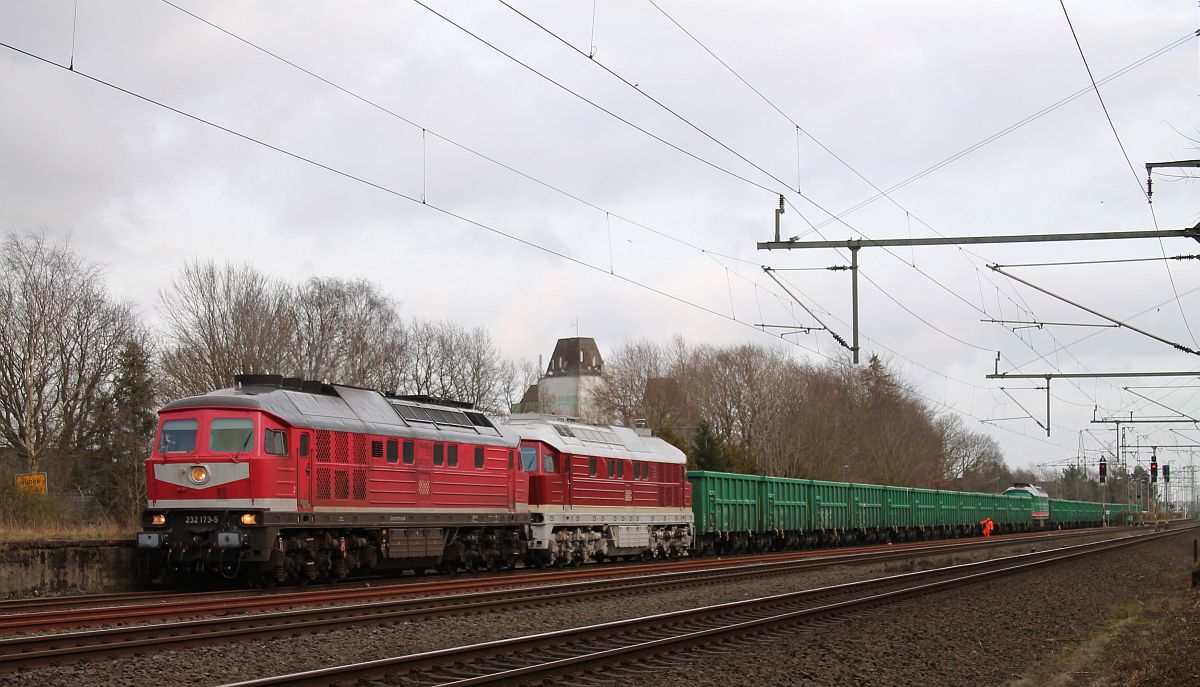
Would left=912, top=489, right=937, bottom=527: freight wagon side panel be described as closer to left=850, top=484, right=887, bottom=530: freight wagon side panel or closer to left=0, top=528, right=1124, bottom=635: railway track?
left=850, top=484, right=887, bottom=530: freight wagon side panel

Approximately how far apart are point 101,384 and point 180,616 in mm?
43205

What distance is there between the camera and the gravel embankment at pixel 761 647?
11.8 meters

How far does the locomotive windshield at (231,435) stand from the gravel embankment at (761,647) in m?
5.86

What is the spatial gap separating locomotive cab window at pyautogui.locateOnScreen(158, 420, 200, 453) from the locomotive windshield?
39cm

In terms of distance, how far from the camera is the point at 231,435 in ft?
65.2

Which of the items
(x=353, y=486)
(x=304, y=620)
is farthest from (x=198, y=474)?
(x=304, y=620)

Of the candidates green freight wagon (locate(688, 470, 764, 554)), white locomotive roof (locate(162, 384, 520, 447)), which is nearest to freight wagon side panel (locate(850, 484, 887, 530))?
green freight wagon (locate(688, 470, 764, 554))

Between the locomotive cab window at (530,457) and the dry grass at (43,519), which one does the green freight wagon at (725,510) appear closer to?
the locomotive cab window at (530,457)

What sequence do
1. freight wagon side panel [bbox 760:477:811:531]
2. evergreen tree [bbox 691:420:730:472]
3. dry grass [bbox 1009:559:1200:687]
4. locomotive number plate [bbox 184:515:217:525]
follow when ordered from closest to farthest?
1. dry grass [bbox 1009:559:1200:687]
2. locomotive number plate [bbox 184:515:217:525]
3. freight wagon side panel [bbox 760:477:811:531]
4. evergreen tree [bbox 691:420:730:472]

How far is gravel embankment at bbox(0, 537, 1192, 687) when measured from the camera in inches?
464

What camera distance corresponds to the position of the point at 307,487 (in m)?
20.7

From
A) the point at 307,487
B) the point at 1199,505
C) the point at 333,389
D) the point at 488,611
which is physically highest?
the point at 333,389

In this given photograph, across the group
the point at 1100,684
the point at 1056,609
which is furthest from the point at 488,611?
the point at 1056,609

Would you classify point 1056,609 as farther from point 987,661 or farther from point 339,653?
point 339,653
